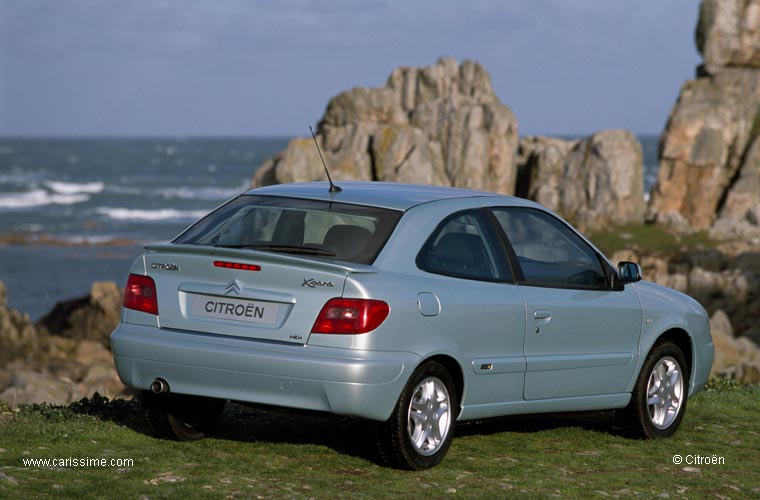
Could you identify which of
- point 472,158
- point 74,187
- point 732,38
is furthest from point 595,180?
point 74,187

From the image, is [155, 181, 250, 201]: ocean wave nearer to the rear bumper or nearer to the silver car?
the silver car

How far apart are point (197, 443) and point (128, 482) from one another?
3.90ft

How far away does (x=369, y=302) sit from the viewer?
640cm

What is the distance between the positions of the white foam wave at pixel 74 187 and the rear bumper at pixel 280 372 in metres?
81.1

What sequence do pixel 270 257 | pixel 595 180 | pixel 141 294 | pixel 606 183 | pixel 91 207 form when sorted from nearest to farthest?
pixel 270 257 < pixel 141 294 < pixel 606 183 < pixel 595 180 < pixel 91 207

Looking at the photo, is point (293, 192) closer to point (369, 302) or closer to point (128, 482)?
point (369, 302)

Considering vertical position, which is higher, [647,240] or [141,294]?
[141,294]

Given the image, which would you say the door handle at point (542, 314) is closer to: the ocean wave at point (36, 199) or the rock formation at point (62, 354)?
the rock formation at point (62, 354)

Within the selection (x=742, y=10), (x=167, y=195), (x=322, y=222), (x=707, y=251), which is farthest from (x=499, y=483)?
(x=167, y=195)

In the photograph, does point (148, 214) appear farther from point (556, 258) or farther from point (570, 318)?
point (570, 318)

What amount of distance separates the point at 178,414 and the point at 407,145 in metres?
38.4

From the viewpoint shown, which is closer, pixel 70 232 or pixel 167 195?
pixel 70 232

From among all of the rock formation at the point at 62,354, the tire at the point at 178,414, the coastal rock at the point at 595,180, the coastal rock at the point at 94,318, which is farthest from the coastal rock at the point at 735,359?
the coastal rock at the point at 595,180

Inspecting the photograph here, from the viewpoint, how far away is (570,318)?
25.5ft
